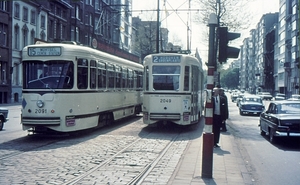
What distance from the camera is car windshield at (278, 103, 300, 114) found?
14.7m

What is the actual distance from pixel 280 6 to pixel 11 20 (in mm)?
59383

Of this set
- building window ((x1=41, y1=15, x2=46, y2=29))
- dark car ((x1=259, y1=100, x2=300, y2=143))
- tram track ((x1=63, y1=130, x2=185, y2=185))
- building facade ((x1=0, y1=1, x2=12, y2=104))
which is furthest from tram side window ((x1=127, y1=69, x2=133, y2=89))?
building window ((x1=41, y1=15, x2=46, y2=29))

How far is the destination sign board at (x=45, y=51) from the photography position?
13.6m

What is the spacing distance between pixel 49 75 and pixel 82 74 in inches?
47.9

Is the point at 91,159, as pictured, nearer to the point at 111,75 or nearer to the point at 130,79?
the point at 111,75

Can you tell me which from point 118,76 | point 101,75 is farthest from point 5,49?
point 101,75

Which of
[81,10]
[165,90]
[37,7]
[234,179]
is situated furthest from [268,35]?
[234,179]

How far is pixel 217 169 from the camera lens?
371 inches

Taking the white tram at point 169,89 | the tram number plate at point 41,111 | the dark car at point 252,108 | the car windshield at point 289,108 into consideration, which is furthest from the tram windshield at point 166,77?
the dark car at point 252,108

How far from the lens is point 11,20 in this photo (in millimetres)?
44688

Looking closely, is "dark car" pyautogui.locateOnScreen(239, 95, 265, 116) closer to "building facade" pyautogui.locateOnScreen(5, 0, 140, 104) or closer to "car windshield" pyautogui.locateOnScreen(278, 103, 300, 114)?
"building facade" pyautogui.locateOnScreen(5, 0, 140, 104)

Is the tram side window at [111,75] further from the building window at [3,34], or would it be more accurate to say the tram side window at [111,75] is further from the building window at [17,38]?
the building window at [17,38]

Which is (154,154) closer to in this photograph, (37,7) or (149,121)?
(149,121)

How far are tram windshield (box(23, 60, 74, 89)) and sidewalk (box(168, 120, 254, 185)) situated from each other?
15.2ft
